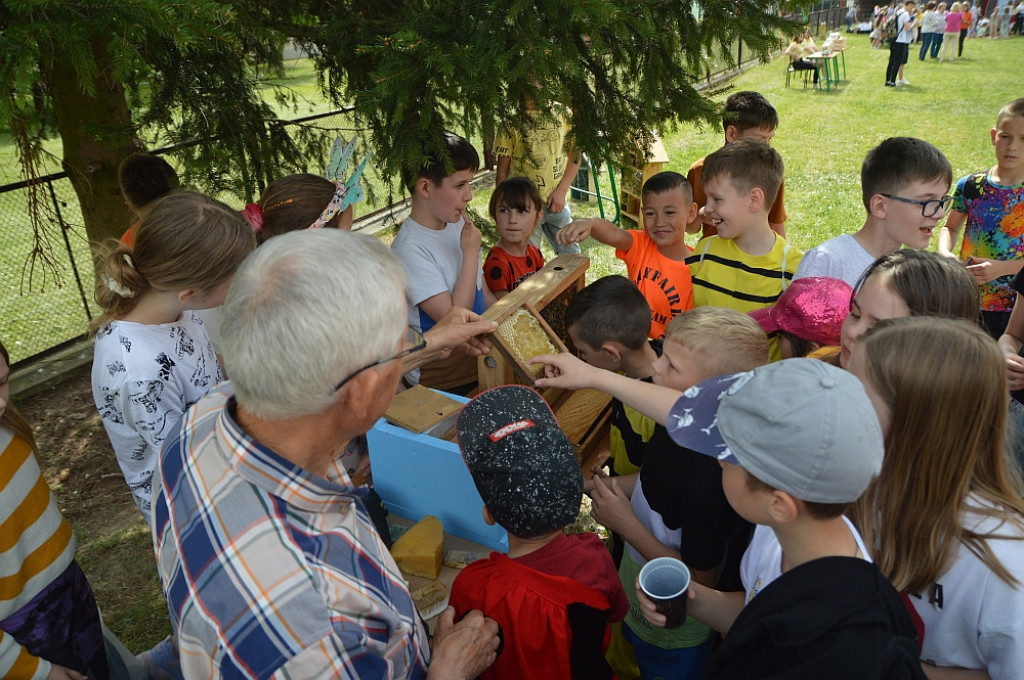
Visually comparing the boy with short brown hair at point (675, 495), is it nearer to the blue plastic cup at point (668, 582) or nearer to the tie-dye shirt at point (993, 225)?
the blue plastic cup at point (668, 582)

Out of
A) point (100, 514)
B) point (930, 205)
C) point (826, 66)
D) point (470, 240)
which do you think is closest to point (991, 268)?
point (930, 205)

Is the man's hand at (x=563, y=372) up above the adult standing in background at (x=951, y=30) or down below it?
above

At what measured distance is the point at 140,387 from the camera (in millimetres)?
2316

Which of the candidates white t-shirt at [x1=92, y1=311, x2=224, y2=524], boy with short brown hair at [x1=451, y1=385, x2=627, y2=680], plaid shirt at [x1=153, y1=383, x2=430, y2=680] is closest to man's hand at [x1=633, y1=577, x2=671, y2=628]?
boy with short brown hair at [x1=451, y1=385, x2=627, y2=680]

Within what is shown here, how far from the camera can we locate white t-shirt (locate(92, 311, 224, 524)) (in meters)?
2.31

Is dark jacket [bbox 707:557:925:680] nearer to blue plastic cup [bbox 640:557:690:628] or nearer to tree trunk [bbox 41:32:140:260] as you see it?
blue plastic cup [bbox 640:557:690:628]

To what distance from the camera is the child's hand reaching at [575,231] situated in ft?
11.3

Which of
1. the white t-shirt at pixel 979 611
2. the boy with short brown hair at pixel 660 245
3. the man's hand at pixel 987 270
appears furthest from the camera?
the man's hand at pixel 987 270

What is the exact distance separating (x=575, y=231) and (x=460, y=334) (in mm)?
1196

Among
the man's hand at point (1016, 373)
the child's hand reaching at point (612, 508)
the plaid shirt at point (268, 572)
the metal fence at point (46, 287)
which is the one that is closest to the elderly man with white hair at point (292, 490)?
the plaid shirt at point (268, 572)

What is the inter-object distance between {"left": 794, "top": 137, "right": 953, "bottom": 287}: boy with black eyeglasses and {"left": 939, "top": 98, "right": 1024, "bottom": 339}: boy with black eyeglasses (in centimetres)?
126

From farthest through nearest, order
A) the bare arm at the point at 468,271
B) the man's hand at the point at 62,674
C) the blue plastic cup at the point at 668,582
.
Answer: the bare arm at the point at 468,271 < the man's hand at the point at 62,674 < the blue plastic cup at the point at 668,582

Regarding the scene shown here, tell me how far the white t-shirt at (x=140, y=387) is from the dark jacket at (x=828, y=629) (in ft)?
6.27

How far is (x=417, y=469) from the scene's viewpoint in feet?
7.91
